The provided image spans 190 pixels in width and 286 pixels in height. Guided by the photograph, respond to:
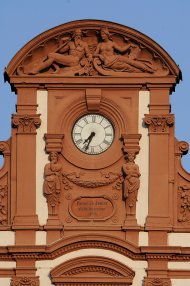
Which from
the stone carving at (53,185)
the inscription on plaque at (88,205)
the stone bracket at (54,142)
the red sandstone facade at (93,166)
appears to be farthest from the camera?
the stone bracket at (54,142)

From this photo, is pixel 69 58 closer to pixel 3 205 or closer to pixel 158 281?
pixel 3 205

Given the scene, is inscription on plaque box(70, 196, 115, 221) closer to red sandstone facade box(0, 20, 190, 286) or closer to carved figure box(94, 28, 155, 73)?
red sandstone facade box(0, 20, 190, 286)

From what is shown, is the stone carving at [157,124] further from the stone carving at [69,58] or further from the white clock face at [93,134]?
the stone carving at [69,58]

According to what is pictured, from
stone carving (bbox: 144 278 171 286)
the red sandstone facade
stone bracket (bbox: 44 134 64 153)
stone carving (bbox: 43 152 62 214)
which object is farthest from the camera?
stone bracket (bbox: 44 134 64 153)

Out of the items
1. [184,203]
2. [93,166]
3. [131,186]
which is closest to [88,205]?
[93,166]

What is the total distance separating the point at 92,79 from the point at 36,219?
12.4 ft

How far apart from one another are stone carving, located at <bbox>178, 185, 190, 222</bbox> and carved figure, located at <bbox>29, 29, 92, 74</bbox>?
13.2 feet

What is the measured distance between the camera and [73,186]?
11231cm

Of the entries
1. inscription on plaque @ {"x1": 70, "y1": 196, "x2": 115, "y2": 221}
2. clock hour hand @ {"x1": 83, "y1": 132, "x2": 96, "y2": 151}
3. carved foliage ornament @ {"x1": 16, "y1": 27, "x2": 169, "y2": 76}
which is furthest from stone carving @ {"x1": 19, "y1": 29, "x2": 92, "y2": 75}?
inscription on plaque @ {"x1": 70, "y1": 196, "x2": 115, "y2": 221}

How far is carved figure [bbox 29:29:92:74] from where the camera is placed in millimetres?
112875

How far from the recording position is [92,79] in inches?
4441

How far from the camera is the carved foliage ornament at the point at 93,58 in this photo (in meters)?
113

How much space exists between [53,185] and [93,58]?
3.42 meters

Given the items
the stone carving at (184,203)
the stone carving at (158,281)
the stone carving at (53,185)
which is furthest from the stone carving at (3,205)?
the stone carving at (184,203)
